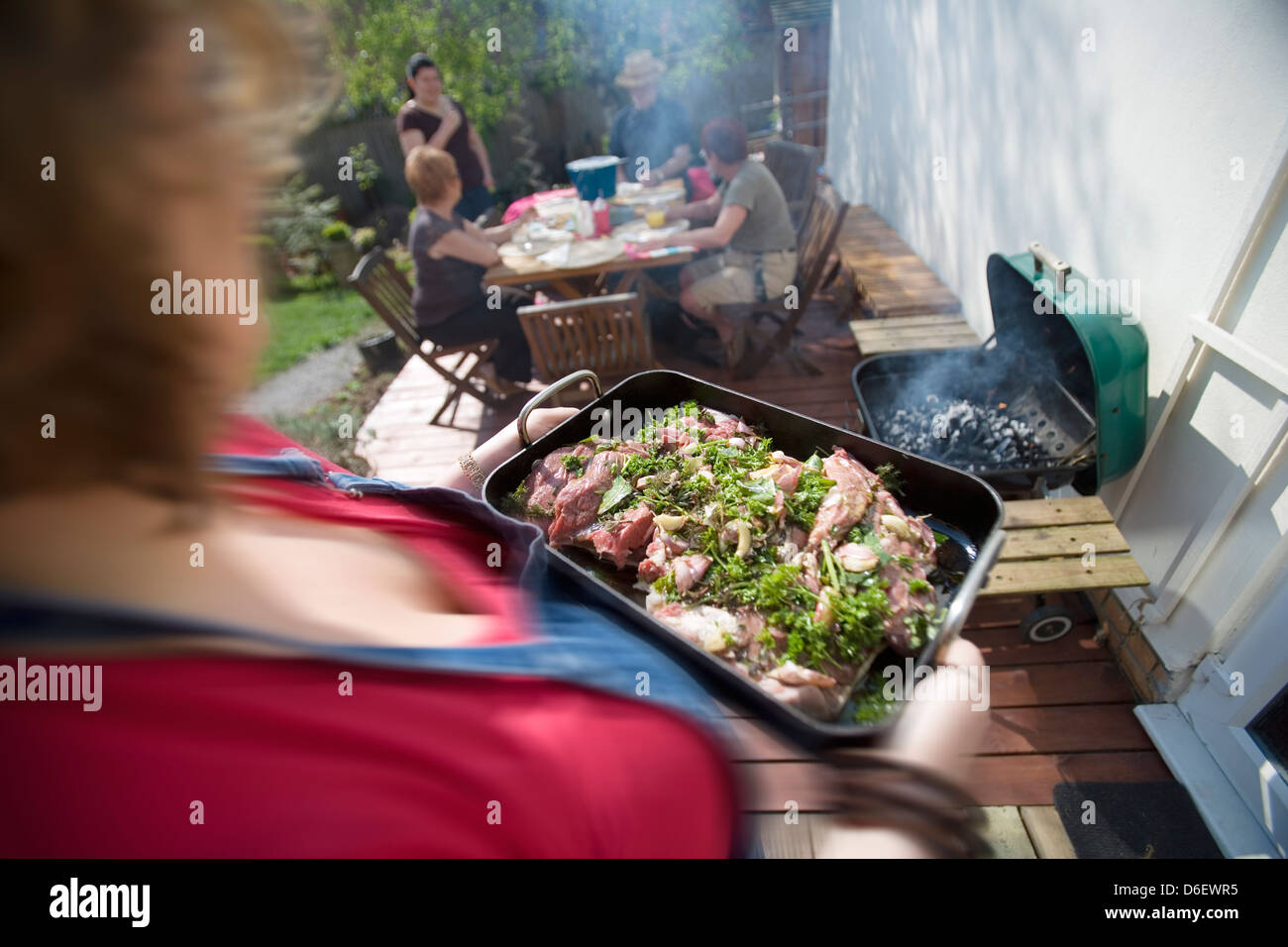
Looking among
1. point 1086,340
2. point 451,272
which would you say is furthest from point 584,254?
point 1086,340

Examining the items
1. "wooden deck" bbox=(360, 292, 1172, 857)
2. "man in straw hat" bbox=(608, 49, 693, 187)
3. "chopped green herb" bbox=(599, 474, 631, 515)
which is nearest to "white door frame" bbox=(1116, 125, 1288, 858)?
"wooden deck" bbox=(360, 292, 1172, 857)

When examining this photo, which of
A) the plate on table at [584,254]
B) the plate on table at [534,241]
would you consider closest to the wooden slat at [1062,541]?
the plate on table at [584,254]

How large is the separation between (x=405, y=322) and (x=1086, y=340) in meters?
5.24

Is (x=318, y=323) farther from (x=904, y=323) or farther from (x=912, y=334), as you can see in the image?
(x=912, y=334)

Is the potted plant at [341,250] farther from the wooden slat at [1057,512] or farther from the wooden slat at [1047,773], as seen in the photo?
the wooden slat at [1047,773]

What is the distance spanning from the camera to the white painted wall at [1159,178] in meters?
2.18

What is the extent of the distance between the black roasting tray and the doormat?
1497 millimetres

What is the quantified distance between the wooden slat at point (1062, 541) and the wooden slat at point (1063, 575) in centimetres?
4

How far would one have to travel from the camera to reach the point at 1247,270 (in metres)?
2.22

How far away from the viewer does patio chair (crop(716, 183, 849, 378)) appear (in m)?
5.14

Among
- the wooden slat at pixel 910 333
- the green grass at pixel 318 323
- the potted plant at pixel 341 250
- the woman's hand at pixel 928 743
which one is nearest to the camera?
the woman's hand at pixel 928 743

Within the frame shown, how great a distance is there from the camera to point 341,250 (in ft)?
32.5
